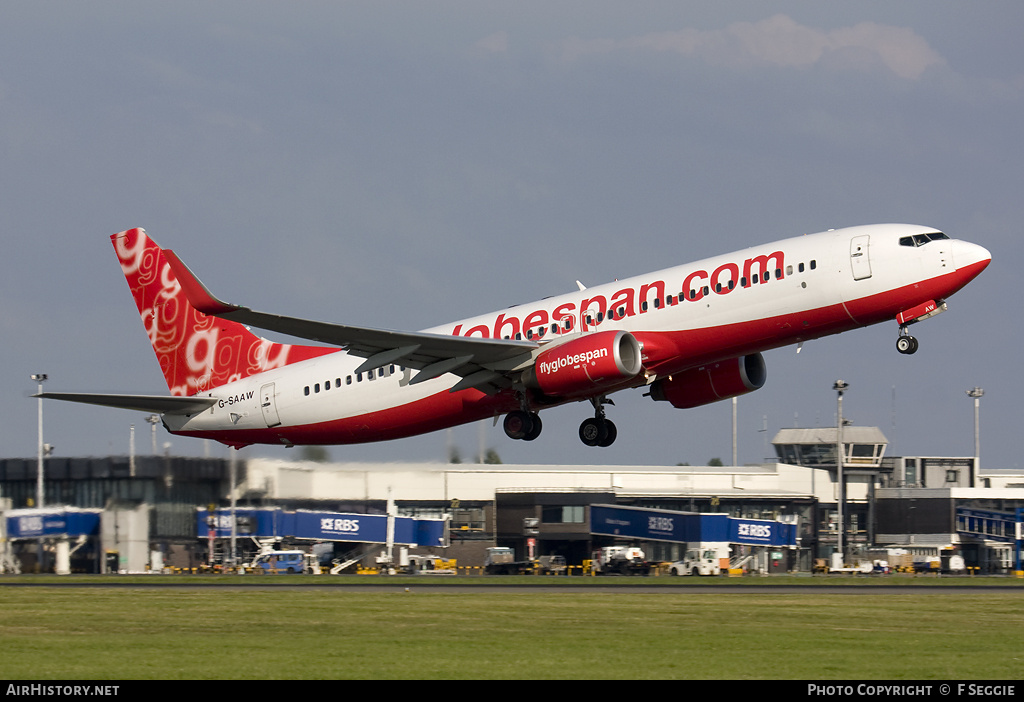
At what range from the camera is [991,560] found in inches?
3509

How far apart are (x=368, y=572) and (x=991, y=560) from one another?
45.4 metres

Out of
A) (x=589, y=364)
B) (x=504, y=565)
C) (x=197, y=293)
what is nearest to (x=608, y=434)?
(x=589, y=364)

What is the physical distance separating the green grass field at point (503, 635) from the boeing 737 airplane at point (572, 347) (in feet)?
18.6

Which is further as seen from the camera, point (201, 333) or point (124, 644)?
point (201, 333)

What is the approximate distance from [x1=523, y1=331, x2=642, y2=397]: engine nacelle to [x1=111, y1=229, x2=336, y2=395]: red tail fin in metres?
10.1

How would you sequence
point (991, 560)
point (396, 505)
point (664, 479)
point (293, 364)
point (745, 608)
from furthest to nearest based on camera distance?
point (664, 479) → point (991, 560) → point (396, 505) → point (293, 364) → point (745, 608)

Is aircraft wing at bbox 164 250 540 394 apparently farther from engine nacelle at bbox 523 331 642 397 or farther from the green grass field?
the green grass field

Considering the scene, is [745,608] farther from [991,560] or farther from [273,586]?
[991,560]

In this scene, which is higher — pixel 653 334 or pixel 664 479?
pixel 653 334

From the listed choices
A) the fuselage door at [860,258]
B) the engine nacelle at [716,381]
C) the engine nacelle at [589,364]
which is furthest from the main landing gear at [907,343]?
the engine nacelle at [589,364]

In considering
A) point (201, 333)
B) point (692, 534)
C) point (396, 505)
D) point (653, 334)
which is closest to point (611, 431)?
point (653, 334)

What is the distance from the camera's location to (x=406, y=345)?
34.8 meters

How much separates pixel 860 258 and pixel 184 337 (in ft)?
77.2

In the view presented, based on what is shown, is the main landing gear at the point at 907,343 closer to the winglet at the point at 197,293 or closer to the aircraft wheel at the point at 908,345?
the aircraft wheel at the point at 908,345
